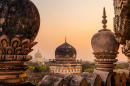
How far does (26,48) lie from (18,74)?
40 centimetres

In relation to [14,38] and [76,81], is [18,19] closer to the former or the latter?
[14,38]

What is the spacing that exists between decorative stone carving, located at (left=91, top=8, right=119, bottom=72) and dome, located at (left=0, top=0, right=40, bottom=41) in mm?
3314

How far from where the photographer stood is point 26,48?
264cm

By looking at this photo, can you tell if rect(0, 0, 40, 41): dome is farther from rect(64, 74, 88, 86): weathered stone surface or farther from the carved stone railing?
rect(64, 74, 88, 86): weathered stone surface

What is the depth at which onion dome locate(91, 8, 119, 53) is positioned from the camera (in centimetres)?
558

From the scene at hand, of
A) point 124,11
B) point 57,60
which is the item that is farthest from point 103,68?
point 57,60

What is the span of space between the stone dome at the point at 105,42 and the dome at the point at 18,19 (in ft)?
10.9

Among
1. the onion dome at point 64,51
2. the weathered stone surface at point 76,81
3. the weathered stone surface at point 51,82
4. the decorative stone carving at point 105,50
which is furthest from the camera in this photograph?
the onion dome at point 64,51

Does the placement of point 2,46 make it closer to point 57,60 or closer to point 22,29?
point 22,29

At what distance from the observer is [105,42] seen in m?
5.64

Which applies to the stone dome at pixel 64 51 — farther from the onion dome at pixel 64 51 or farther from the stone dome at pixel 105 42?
the stone dome at pixel 105 42

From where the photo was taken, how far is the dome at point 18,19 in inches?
99.3

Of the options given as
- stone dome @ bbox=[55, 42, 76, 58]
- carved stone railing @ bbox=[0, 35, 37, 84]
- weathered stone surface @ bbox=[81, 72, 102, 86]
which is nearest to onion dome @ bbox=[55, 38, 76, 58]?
stone dome @ bbox=[55, 42, 76, 58]

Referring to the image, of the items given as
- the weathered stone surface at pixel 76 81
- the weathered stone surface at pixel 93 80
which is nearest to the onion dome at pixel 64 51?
the weathered stone surface at pixel 93 80
